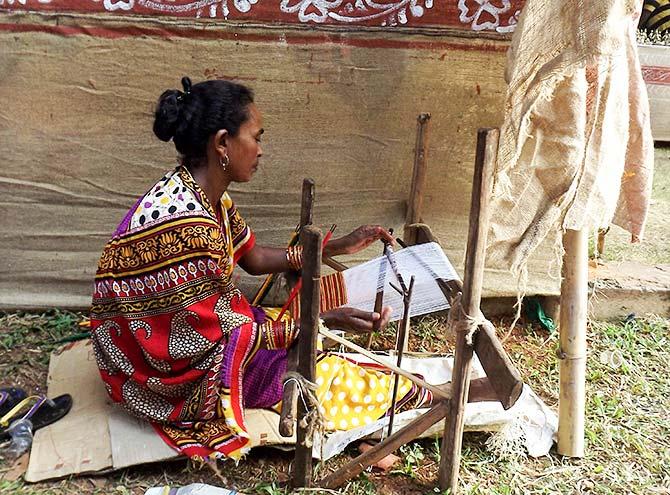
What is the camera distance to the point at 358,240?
9.12 ft

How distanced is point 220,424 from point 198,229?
2.41ft

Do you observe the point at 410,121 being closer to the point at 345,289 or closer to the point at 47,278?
the point at 345,289

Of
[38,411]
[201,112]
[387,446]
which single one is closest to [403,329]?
[387,446]

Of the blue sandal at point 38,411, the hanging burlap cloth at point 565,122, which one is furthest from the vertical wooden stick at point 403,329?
the blue sandal at point 38,411

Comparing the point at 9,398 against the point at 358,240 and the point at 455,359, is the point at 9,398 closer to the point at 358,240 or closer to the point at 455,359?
the point at 358,240

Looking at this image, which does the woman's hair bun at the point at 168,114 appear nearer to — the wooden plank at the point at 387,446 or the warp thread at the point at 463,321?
the warp thread at the point at 463,321

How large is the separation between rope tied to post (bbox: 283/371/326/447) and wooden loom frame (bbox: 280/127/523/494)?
2 centimetres

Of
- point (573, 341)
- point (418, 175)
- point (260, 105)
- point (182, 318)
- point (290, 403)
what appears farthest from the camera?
point (260, 105)

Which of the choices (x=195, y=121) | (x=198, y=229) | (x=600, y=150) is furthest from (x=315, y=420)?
(x=600, y=150)

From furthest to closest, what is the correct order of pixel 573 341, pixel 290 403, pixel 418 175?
pixel 418 175 → pixel 573 341 → pixel 290 403

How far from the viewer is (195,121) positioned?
2.36m

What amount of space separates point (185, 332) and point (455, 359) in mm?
953

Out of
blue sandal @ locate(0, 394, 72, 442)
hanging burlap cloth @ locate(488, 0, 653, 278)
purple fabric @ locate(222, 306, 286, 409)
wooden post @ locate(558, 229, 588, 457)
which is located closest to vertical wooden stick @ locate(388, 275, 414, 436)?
hanging burlap cloth @ locate(488, 0, 653, 278)

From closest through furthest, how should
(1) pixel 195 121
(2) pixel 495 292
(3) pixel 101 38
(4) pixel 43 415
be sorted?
(1) pixel 195 121 < (4) pixel 43 415 < (3) pixel 101 38 < (2) pixel 495 292
